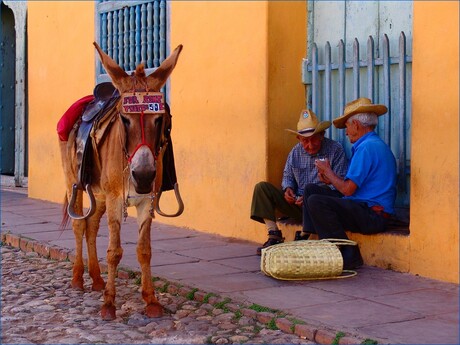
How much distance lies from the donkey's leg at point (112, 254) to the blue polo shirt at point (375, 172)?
2.16 metres

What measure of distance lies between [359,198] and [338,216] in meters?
0.29

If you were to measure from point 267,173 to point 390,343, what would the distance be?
3853 millimetres

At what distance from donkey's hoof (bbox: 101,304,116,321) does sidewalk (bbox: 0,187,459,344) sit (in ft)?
2.80

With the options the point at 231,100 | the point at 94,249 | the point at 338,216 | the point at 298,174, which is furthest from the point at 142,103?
the point at 231,100

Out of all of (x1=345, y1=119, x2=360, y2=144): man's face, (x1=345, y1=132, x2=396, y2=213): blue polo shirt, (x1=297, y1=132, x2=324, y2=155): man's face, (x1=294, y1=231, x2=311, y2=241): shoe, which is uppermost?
(x1=345, y1=119, x2=360, y2=144): man's face

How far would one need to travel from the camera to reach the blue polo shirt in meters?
7.20

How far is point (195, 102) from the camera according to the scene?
976 centimetres

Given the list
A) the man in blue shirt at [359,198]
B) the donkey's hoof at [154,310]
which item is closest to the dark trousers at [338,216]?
the man in blue shirt at [359,198]

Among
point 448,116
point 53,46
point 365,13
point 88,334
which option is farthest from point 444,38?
point 53,46

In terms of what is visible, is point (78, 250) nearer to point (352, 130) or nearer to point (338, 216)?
point (338, 216)

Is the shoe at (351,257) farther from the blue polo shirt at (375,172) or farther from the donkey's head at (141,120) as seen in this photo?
the donkey's head at (141,120)

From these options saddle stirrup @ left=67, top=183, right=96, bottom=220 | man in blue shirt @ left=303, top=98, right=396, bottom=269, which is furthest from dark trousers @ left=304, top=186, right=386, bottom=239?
saddle stirrup @ left=67, top=183, right=96, bottom=220

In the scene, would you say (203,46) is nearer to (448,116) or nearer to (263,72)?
(263,72)

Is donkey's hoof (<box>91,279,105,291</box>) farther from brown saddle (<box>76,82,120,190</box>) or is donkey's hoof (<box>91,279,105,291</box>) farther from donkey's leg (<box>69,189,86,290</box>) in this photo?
brown saddle (<box>76,82,120,190</box>)
